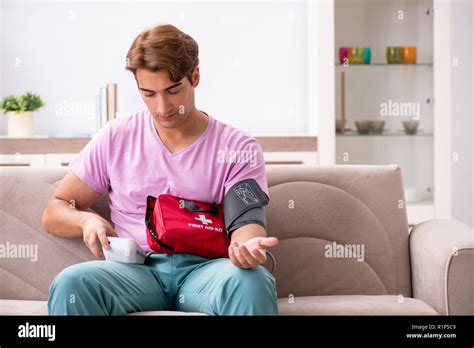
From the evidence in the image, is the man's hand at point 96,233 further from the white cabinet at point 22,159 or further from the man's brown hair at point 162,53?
the white cabinet at point 22,159

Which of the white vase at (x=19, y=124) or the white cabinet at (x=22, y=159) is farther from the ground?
the white vase at (x=19, y=124)

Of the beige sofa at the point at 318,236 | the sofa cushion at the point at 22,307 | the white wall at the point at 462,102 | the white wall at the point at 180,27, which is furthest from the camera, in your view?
the white wall at the point at 180,27

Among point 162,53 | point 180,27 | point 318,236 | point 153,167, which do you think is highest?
point 180,27

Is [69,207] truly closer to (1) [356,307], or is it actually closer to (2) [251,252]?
(2) [251,252]

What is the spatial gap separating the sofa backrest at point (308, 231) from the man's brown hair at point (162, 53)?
0.46 metres

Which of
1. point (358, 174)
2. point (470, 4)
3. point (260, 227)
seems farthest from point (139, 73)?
point (470, 4)

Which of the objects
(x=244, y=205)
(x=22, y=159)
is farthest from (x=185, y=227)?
(x=22, y=159)

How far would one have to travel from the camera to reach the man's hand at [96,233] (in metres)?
1.79

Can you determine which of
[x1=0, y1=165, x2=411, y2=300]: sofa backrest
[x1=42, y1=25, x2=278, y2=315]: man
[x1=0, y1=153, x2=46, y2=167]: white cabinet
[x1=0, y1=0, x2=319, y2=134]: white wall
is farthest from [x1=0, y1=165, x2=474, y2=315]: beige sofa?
[x1=0, y1=0, x2=319, y2=134]: white wall

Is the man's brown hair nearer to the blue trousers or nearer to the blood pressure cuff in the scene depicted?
the blood pressure cuff

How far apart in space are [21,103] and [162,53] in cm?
208

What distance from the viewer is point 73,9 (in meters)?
3.99

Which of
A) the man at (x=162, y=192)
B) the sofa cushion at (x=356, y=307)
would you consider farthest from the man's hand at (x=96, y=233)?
the sofa cushion at (x=356, y=307)

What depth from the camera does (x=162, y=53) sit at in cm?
185
